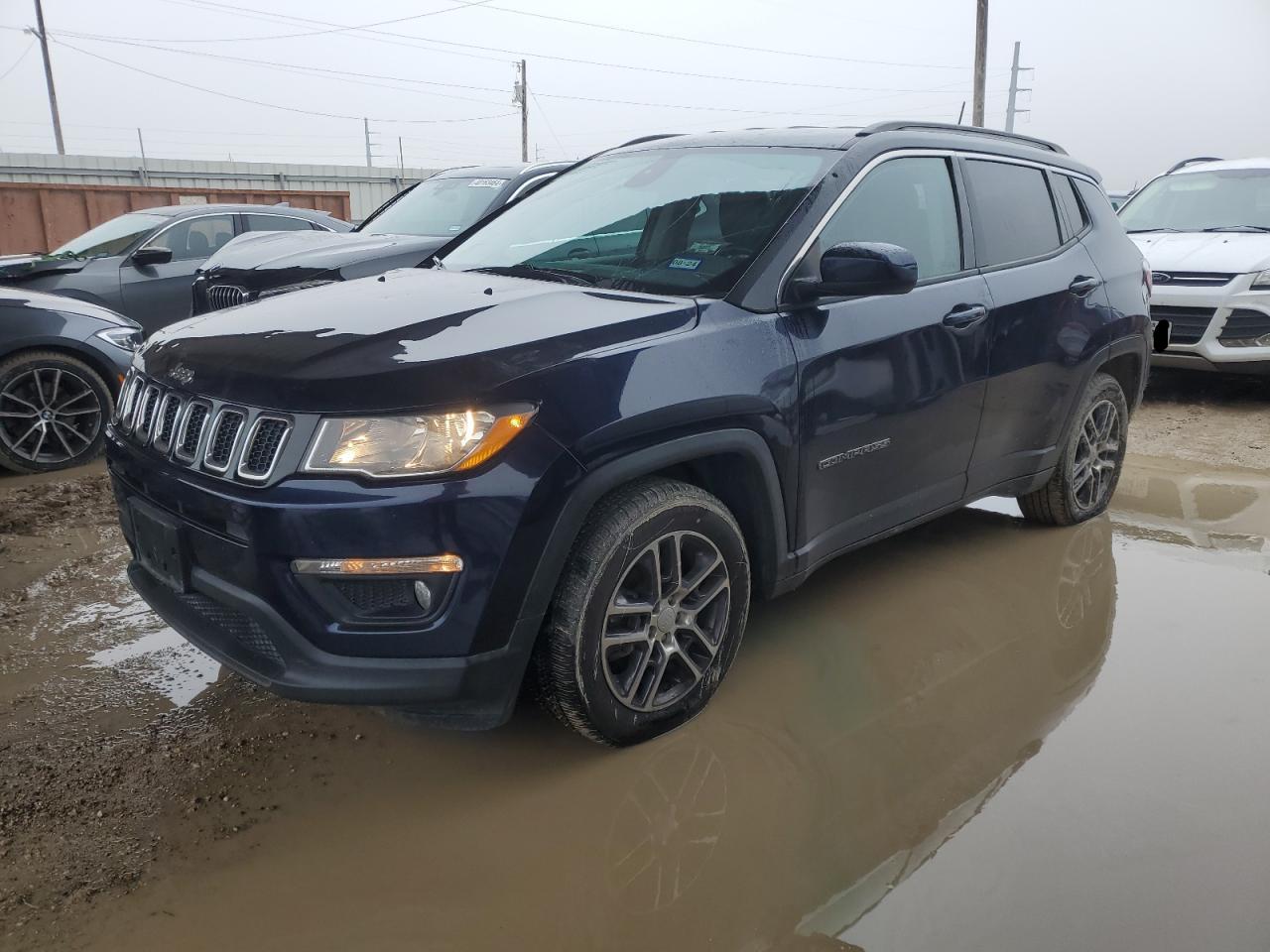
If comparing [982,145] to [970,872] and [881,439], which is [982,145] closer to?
[881,439]

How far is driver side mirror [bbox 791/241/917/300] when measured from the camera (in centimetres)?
291

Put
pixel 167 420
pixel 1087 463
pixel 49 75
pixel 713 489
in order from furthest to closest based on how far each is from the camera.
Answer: pixel 49 75
pixel 1087 463
pixel 713 489
pixel 167 420

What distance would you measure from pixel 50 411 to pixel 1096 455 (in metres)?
5.70

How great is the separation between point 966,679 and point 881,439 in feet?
2.75

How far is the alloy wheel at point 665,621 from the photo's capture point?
2.70 meters

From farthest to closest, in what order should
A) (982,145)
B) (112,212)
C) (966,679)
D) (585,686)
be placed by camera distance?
(112,212) < (982,145) < (966,679) < (585,686)

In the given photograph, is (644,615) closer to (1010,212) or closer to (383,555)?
(383,555)

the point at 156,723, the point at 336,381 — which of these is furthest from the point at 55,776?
the point at 336,381

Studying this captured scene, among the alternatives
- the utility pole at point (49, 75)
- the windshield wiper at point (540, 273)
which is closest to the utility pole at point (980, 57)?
the windshield wiper at point (540, 273)

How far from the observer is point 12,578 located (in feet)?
13.8

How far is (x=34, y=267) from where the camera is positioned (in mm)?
7875

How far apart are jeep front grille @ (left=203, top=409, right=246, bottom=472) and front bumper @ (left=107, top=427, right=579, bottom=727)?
0.16 feet

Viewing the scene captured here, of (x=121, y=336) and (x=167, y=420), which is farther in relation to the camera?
(x=121, y=336)

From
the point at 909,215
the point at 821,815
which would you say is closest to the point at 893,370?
the point at 909,215
